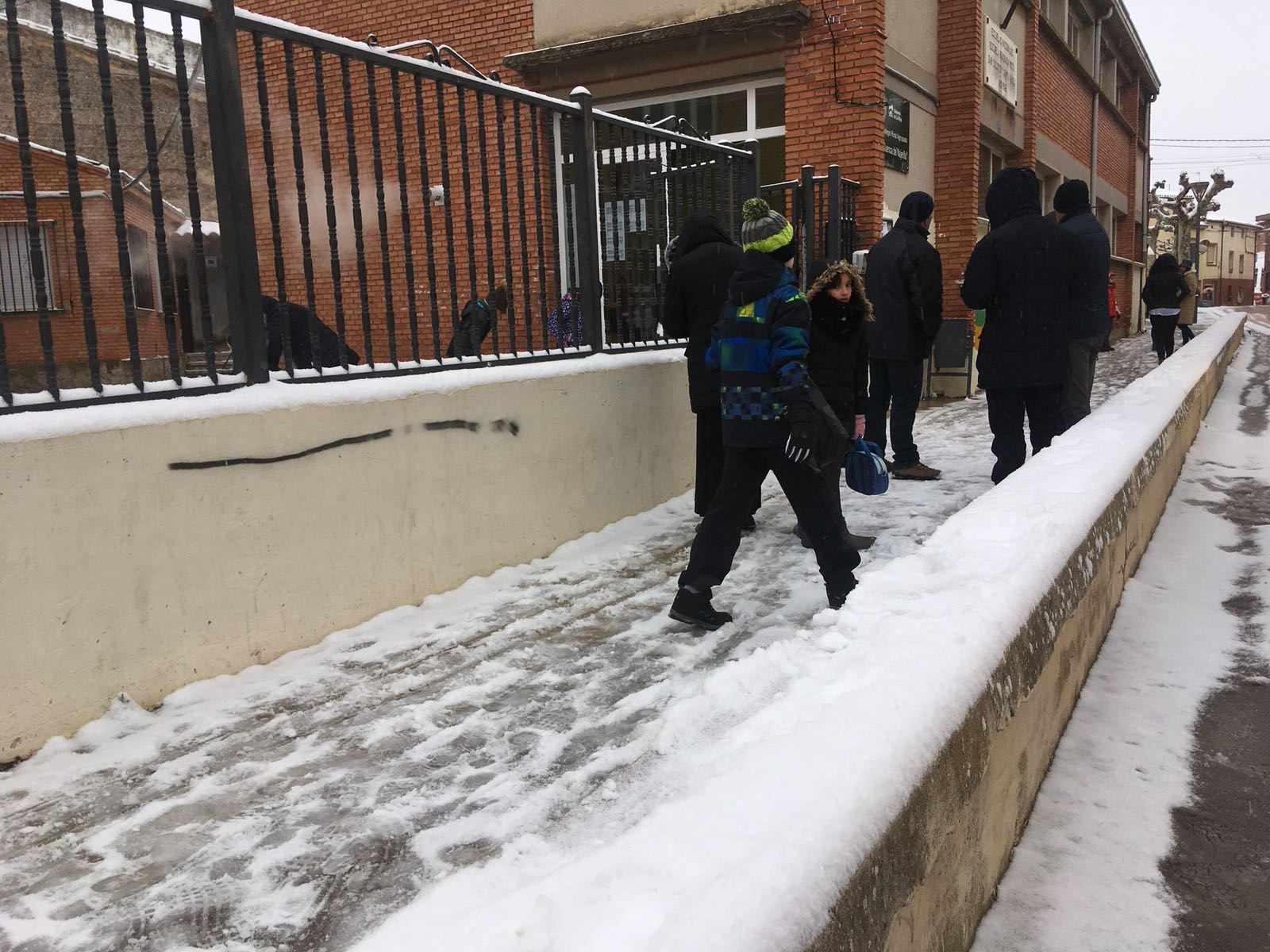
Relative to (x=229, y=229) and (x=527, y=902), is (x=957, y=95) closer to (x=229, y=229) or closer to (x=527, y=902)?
(x=229, y=229)

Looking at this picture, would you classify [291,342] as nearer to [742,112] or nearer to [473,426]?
[473,426]

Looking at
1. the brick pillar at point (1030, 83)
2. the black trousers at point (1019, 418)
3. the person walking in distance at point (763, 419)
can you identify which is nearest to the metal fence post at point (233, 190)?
the person walking in distance at point (763, 419)

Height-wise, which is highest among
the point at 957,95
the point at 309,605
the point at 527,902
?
the point at 957,95

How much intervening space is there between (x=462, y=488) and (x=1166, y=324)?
14.6 metres

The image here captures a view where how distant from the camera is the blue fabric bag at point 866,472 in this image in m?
4.39

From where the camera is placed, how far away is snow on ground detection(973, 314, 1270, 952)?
2.13 m

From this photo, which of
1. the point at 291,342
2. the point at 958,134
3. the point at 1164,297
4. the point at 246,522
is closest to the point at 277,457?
the point at 246,522

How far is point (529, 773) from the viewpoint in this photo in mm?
2807

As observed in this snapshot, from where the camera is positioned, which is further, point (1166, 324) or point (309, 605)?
point (1166, 324)

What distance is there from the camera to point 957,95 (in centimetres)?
1211

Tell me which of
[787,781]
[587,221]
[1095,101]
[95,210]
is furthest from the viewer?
[1095,101]

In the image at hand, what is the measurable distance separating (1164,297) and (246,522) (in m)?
15.6

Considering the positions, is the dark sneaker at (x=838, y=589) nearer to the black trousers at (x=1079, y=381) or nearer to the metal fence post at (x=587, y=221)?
the metal fence post at (x=587, y=221)

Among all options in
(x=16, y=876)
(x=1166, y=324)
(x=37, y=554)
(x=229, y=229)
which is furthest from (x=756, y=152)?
(x=1166, y=324)
